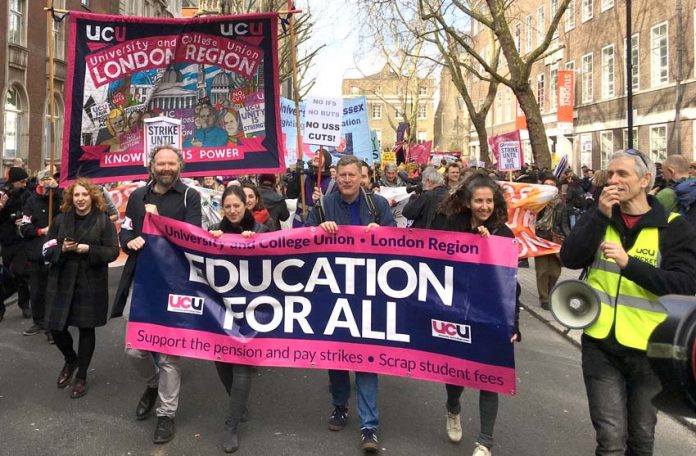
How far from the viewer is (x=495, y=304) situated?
3.94 m

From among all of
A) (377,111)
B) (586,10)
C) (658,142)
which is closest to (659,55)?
(658,142)

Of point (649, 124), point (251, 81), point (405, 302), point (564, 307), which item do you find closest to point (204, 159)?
point (251, 81)

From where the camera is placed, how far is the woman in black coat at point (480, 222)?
3902 mm

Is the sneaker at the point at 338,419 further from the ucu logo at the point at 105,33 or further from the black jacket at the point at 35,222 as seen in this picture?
the black jacket at the point at 35,222

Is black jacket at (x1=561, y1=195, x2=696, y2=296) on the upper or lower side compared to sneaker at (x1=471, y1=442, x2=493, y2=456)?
upper

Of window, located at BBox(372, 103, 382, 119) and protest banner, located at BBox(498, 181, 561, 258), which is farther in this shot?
window, located at BBox(372, 103, 382, 119)

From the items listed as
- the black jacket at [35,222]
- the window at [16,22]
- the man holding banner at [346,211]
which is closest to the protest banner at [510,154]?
the black jacket at [35,222]

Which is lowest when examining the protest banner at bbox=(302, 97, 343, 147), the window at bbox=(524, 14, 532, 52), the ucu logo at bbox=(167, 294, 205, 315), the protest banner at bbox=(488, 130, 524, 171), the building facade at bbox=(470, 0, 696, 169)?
the ucu logo at bbox=(167, 294, 205, 315)

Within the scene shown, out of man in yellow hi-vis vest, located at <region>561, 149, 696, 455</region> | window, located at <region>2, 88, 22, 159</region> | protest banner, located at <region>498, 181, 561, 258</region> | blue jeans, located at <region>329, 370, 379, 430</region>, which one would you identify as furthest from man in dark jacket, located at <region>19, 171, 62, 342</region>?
window, located at <region>2, 88, 22, 159</region>

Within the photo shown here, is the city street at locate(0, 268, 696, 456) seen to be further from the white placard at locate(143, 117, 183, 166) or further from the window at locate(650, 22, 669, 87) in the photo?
the window at locate(650, 22, 669, 87)

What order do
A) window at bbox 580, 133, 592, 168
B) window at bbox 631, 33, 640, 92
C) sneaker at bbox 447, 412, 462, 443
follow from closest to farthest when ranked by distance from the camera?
1. sneaker at bbox 447, 412, 462, 443
2. window at bbox 631, 33, 640, 92
3. window at bbox 580, 133, 592, 168

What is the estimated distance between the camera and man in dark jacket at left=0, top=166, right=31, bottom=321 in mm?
7575

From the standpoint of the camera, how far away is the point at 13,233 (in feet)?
25.1

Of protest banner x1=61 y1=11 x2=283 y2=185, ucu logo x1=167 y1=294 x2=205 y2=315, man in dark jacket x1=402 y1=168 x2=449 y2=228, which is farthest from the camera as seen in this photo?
man in dark jacket x1=402 y1=168 x2=449 y2=228
